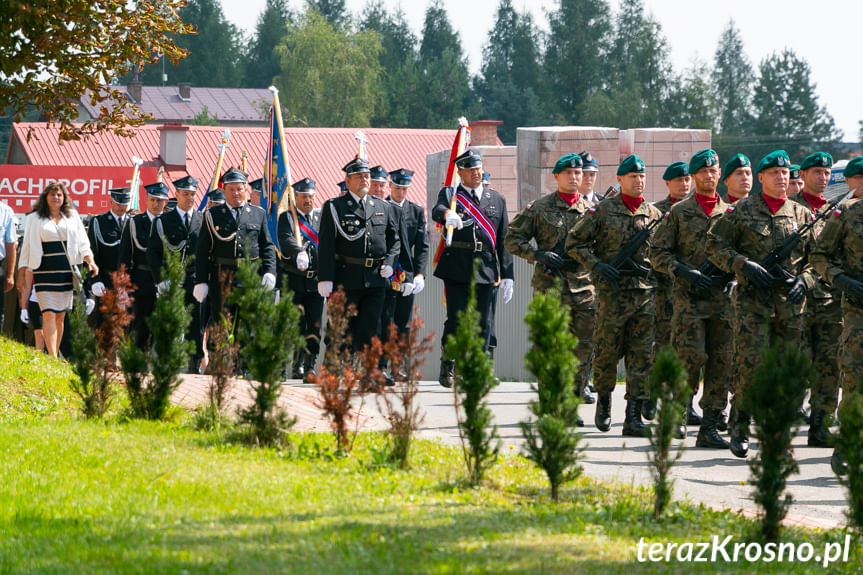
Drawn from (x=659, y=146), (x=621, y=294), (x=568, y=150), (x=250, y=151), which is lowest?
(x=621, y=294)

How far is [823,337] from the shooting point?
32.6 ft

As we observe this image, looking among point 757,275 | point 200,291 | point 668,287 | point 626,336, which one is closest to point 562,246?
point 668,287

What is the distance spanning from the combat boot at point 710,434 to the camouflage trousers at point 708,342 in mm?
53

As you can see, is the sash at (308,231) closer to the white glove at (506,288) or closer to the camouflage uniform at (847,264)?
the white glove at (506,288)

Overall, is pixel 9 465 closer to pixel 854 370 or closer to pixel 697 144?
pixel 854 370

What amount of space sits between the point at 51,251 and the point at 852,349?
8.11 meters

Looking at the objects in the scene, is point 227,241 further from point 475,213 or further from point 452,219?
point 475,213

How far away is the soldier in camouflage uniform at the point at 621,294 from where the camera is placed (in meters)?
10.3

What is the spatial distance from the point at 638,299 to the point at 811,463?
193 cm

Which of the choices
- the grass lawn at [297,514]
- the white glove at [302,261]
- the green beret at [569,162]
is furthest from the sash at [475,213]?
the grass lawn at [297,514]

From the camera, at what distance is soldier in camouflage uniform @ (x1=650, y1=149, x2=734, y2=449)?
32.3 ft

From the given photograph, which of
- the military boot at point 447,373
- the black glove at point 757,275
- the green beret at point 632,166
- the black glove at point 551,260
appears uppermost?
the green beret at point 632,166

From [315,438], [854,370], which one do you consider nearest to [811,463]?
[854,370]

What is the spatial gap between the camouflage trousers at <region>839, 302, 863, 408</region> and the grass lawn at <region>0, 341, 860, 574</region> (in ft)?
6.95
